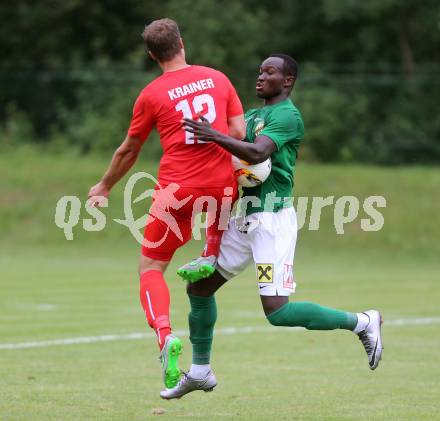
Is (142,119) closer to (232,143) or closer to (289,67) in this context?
(232,143)

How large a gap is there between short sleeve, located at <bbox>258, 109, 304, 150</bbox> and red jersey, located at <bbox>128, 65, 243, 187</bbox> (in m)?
0.28

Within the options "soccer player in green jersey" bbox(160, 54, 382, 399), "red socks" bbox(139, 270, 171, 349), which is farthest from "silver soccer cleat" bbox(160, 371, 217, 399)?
"red socks" bbox(139, 270, 171, 349)

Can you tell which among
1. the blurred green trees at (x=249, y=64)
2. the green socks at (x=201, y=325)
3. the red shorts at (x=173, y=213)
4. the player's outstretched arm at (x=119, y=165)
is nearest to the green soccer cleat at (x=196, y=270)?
the red shorts at (x=173, y=213)

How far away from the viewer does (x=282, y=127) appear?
7.85 metres

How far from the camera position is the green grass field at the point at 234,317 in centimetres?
852

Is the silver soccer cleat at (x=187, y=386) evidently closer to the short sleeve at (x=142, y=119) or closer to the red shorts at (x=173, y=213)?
the red shorts at (x=173, y=213)

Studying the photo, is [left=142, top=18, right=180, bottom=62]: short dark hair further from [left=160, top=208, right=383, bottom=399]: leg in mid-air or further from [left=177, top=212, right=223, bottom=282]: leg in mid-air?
[left=160, top=208, right=383, bottom=399]: leg in mid-air

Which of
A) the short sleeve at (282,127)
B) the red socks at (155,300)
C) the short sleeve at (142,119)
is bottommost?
the red socks at (155,300)

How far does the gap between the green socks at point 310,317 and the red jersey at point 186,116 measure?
97cm

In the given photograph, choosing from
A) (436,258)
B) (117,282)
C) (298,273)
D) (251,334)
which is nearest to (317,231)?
(436,258)

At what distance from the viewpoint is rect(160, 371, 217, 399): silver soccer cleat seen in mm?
7986

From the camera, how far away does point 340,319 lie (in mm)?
8203

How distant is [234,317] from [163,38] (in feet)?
23.5

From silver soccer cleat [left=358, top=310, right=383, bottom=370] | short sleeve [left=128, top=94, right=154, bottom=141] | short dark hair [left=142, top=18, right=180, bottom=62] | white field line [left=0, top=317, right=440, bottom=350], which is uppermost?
short dark hair [left=142, top=18, right=180, bottom=62]
